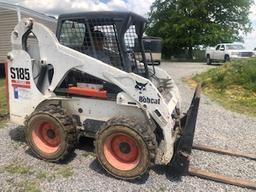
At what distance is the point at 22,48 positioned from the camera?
521 cm

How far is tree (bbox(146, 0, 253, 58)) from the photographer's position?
111 feet

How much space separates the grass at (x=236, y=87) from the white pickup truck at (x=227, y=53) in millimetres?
11762

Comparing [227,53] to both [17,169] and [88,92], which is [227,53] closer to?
[88,92]

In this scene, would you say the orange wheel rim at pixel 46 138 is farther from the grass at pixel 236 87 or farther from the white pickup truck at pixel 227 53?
the white pickup truck at pixel 227 53

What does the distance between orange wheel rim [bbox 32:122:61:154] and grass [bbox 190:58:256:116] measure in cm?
585

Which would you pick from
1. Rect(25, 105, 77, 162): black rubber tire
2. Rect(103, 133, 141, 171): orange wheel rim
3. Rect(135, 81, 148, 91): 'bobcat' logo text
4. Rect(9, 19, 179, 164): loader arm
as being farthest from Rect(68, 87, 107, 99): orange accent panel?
Rect(103, 133, 141, 171): orange wheel rim

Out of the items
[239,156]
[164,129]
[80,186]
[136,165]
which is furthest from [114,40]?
[239,156]

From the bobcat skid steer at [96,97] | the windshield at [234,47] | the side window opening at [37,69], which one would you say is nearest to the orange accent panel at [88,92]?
the bobcat skid steer at [96,97]

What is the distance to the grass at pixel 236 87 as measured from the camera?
32.5 feet

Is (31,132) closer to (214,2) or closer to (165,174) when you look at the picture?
(165,174)

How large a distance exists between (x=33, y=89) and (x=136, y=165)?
6.99 ft

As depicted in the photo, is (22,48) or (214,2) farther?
(214,2)

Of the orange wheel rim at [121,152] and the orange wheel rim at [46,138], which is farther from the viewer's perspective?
the orange wheel rim at [46,138]

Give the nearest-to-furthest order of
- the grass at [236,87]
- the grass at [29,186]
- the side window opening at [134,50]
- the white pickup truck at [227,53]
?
the grass at [29,186], the side window opening at [134,50], the grass at [236,87], the white pickup truck at [227,53]
